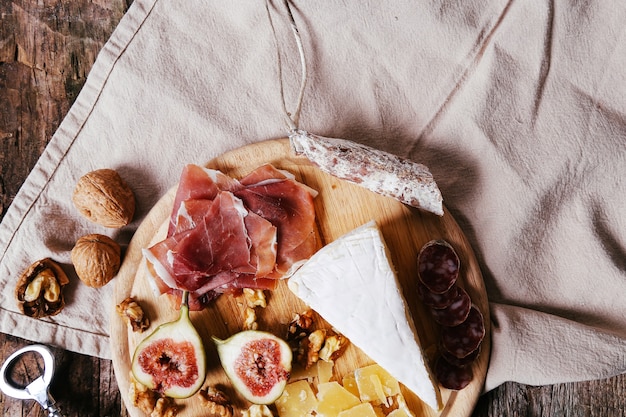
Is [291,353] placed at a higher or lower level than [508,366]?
higher

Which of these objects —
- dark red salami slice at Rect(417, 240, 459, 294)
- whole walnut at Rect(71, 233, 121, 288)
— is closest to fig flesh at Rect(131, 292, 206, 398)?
whole walnut at Rect(71, 233, 121, 288)

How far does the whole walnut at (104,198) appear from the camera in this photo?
2.02 meters

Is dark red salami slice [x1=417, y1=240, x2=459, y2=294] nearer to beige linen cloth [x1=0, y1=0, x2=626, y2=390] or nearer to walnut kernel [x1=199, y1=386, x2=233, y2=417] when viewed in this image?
beige linen cloth [x1=0, y1=0, x2=626, y2=390]

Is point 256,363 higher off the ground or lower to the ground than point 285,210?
lower

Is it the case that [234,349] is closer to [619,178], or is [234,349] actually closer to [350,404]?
[350,404]

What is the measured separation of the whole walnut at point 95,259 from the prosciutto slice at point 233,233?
0.15 metres

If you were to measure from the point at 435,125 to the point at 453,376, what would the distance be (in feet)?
2.90

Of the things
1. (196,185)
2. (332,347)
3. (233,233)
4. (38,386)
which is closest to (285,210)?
(233,233)

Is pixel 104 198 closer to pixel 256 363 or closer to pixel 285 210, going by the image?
pixel 285 210

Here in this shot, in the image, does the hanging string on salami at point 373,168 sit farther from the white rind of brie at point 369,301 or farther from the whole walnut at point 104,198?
the whole walnut at point 104,198

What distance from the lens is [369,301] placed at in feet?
6.20

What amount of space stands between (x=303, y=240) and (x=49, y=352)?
3.34 ft

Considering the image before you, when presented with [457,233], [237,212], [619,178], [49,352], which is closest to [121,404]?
[49,352]

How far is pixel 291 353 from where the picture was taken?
1926mm
